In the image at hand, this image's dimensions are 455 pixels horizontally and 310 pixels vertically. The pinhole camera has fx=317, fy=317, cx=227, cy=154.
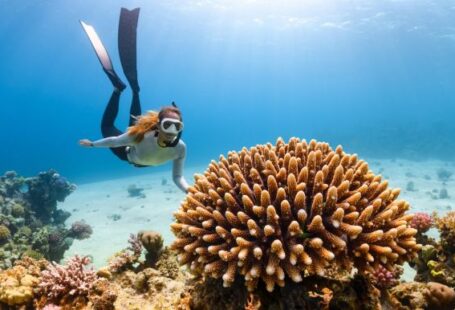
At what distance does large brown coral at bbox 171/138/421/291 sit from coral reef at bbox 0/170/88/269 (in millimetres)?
9323

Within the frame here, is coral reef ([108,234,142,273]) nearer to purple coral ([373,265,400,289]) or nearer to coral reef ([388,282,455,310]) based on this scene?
purple coral ([373,265,400,289])

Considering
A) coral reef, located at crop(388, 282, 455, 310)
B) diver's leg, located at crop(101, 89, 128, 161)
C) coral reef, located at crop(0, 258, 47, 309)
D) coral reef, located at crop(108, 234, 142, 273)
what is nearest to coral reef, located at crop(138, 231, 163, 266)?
coral reef, located at crop(108, 234, 142, 273)

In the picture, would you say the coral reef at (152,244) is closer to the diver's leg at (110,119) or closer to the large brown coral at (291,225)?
the large brown coral at (291,225)

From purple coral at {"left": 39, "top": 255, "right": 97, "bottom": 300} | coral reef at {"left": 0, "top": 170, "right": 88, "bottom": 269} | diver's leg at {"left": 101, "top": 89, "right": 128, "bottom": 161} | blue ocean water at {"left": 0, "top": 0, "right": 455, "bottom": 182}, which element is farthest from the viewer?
blue ocean water at {"left": 0, "top": 0, "right": 455, "bottom": 182}

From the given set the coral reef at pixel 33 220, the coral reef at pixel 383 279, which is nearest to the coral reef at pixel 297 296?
the coral reef at pixel 383 279

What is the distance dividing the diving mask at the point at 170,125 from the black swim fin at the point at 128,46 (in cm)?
549

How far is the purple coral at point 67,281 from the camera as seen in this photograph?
4.28m

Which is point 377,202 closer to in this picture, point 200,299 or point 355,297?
point 355,297

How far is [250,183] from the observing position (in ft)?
12.2

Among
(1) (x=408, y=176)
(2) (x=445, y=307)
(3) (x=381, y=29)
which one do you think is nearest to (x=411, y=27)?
(3) (x=381, y=29)

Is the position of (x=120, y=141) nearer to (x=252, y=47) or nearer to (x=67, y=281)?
(x=67, y=281)

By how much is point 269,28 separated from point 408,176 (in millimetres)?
39889

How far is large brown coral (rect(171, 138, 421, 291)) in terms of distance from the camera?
3000 mm

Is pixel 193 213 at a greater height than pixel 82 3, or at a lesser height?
lesser
